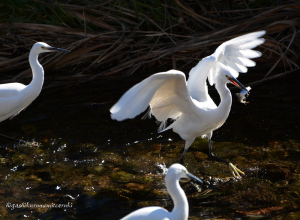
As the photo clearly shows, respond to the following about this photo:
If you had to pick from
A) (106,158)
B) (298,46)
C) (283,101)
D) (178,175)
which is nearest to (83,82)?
(106,158)

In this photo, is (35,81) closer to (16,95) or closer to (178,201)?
(16,95)

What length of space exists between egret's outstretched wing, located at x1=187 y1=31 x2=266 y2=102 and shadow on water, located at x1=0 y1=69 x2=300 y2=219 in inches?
29.6

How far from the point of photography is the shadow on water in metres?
3.68

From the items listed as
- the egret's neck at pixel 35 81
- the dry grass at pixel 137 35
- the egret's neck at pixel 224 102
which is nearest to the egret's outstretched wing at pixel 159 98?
the egret's neck at pixel 224 102

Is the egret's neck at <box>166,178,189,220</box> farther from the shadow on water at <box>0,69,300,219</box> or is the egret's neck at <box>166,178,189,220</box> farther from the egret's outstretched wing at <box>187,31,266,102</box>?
the egret's outstretched wing at <box>187,31,266,102</box>

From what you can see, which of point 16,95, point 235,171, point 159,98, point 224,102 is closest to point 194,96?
point 224,102

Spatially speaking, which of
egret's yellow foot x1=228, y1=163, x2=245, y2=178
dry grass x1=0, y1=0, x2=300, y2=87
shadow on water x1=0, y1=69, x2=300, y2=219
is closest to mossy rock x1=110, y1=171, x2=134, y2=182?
shadow on water x1=0, y1=69, x2=300, y2=219

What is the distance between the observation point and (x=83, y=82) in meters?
6.91

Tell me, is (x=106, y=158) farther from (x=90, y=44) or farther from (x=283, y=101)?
(x=90, y=44)

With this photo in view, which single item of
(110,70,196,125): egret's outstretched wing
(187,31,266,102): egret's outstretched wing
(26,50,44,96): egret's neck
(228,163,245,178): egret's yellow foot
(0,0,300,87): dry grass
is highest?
(0,0,300,87): dry grass

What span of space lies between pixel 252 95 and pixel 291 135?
1.32m

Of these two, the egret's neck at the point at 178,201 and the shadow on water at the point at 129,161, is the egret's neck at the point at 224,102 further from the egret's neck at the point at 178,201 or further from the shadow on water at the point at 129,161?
the egret's neck at the point at 178,201

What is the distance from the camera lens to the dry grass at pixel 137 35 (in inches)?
279

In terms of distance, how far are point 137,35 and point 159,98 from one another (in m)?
3.54
